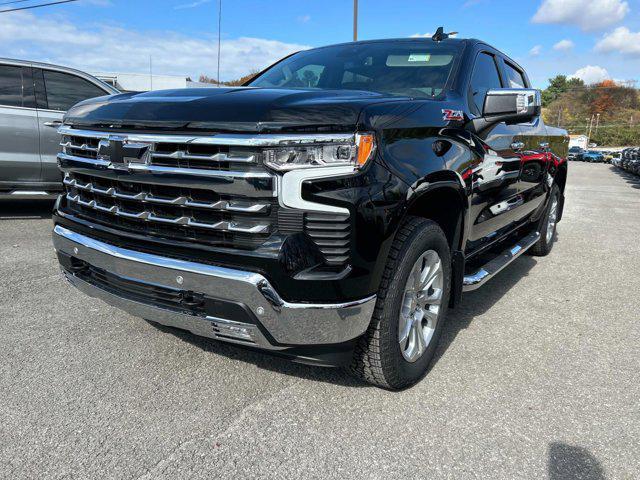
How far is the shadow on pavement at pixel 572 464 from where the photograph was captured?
2109 millimetres

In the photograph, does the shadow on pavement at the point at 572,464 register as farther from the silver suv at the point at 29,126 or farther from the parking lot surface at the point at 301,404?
the silver suv at the point at 29,126

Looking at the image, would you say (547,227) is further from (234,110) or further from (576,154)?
(576,154)

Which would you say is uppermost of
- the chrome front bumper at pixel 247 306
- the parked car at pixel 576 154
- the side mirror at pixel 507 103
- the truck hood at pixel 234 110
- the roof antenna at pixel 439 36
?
the roof antenna at pixel 439 36

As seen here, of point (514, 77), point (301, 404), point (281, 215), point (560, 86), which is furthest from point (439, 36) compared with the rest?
point (560, 86)

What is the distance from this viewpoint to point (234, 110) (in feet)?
7.14

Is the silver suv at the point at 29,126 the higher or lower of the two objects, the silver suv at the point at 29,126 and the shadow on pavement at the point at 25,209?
the higher

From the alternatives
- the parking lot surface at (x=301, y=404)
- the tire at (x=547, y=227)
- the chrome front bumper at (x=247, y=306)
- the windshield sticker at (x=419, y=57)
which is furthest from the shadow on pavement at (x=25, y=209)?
the tire at (x=547, y=227)

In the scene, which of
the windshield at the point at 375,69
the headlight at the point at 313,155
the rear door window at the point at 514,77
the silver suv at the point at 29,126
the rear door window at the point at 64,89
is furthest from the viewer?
the rear door window at the point at 64,89

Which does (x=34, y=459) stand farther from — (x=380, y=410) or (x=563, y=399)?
(x=563, y=399)

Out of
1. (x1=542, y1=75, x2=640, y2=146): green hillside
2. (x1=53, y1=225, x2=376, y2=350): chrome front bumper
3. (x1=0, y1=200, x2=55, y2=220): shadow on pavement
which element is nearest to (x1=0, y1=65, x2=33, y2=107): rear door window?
(x1=0, y1=200, x2=55, y2=220): shadow on pavement

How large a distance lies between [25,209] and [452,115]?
675cm

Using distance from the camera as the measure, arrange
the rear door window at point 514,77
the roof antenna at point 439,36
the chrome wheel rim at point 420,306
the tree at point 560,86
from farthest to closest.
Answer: the tree at point 560,86 < the rear door window at point 514,77 < the roof antenna at point 439,36 < the chrome wheel rim at point 420,306

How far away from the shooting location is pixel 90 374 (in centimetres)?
278

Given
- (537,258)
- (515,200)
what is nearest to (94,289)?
(515,200)
